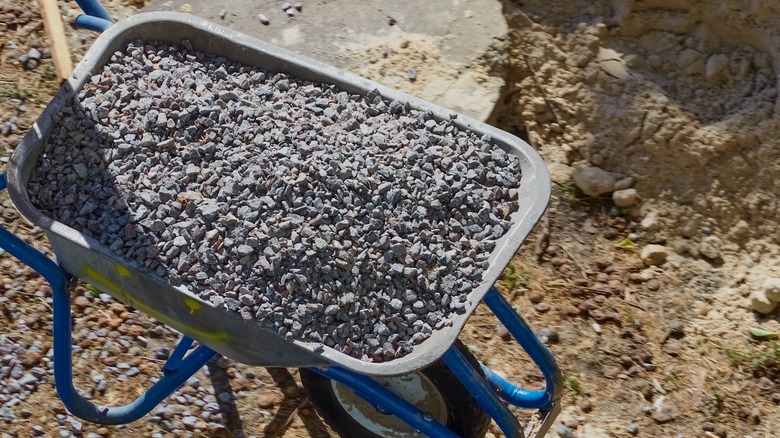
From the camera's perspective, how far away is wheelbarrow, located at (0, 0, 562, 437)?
2.11 meters

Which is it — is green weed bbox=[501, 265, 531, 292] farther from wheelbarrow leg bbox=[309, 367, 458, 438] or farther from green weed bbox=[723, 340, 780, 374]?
wheelbarrow leg bbox=[309, 367, 458, 438]

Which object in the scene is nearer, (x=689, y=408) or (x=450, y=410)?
(x=450, y=410)

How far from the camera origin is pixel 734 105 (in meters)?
3.47

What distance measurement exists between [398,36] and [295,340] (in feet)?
A: 6.98

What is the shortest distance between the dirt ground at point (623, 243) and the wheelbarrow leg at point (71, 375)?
0.53 m

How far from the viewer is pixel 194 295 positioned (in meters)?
2.08

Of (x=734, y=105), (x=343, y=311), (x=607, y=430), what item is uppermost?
(x=343, y=311)

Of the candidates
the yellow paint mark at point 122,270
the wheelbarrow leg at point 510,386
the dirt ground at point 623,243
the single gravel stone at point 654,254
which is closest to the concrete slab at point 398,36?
the dirt ground at point 623,243

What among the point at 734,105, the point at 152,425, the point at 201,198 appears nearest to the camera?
the point at 201,198

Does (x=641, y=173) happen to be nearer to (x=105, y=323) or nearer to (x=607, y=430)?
(x=607, y=430)

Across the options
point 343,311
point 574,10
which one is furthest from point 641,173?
point 343,311

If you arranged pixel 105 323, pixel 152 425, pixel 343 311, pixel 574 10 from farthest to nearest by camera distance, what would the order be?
pixel 574 10
pixel 105 323
pixel 152 425
pixel 343 311

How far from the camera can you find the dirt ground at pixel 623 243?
3.10 meters

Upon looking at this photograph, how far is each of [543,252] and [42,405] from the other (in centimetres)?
193
